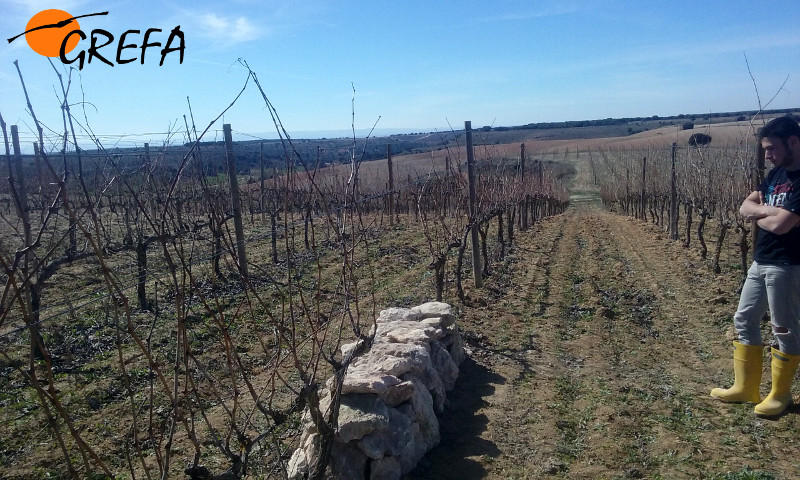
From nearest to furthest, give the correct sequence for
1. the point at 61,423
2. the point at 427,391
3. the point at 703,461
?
the point at 703,461 → the point at 427,391 → the point at 61,423

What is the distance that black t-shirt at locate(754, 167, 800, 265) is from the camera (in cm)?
346

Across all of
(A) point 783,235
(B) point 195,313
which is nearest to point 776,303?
(A) point 783,235

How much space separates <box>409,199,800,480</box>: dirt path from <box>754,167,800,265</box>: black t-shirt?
38.8 inches

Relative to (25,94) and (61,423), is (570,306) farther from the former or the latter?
(25,94)

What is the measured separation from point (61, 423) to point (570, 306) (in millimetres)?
5278

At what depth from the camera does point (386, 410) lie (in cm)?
313

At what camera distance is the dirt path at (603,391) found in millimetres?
3275

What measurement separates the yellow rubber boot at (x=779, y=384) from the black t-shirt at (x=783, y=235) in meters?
0.60

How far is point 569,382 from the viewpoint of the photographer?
4.54 metres

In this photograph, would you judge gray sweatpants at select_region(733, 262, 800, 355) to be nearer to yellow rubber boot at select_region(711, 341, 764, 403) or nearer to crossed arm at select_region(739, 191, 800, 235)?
yellow rubber boot at select_region(711, 341, 764, 403)

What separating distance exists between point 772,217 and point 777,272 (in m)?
0.33

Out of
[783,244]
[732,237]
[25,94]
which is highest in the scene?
[25,94]

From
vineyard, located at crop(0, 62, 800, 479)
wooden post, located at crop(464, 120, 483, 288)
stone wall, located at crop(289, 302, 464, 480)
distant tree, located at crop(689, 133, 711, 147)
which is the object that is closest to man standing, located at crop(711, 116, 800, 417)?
vineyard, located at crop(0, 62, 800, 479)

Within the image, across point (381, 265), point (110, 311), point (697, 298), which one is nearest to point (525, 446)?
point (697, 298)
